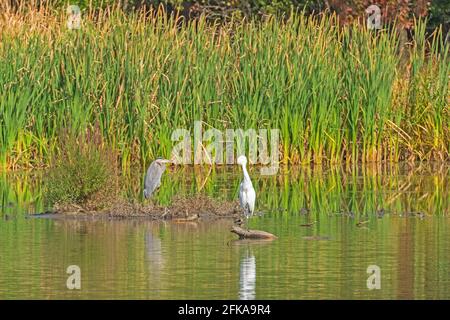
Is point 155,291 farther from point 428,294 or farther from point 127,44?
point 127,44

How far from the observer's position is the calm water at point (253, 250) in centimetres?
1267

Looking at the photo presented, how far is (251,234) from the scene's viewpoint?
1551cm

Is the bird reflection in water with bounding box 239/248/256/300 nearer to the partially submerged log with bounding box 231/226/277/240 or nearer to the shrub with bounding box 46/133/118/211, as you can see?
the partially submerged log with bounding box 231/226/277/240

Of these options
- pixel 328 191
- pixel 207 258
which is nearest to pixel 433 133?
pixel 328 191

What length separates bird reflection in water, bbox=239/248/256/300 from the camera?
1240 cm

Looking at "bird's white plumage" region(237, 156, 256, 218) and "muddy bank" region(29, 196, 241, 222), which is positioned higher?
"bird's white plumage" region(237, 156, 256, 218)

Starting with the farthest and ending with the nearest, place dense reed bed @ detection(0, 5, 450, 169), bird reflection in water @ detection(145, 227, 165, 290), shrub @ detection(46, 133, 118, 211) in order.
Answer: dense reed bed @ detection(0, 5, 450, 169) → shrub @ detection(46, 133, 118, 211) → bird reflection in water @ detection(145, 227, 165, 290)

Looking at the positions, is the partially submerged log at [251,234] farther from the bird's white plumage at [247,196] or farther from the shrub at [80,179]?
the shrub at [80,179]

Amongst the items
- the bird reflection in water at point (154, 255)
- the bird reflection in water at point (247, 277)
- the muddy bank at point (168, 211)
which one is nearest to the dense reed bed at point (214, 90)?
the muddy bank at point (168, 211)

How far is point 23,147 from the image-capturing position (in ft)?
75.2

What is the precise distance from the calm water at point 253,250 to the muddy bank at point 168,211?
299mm

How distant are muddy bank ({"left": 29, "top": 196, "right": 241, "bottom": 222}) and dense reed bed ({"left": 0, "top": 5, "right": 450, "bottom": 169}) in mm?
4846

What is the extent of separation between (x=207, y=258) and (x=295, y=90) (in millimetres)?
9833

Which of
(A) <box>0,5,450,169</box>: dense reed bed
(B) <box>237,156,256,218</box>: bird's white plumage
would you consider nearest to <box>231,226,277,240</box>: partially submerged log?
(B) <box>237,156,256,218</box>: bird's white plumage
